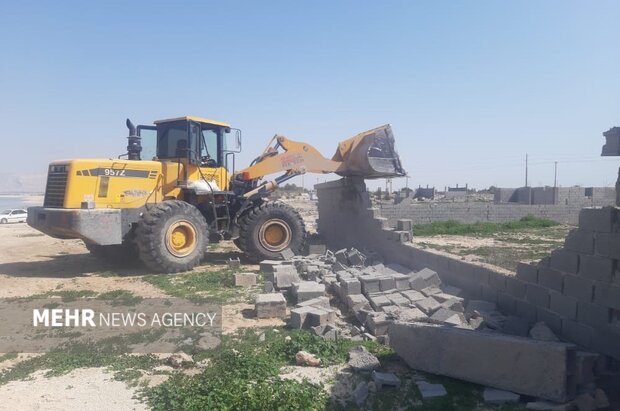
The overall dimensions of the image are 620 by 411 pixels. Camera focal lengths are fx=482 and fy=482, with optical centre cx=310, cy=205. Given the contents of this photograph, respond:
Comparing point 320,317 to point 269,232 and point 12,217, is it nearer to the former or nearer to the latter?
point 269,232

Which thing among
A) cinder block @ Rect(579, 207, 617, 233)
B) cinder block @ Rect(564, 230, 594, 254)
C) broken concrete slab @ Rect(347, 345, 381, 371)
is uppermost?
cinder block @ Rect(579, 207, 617, 233)

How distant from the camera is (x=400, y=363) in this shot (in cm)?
511

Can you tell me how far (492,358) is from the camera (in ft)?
14.6

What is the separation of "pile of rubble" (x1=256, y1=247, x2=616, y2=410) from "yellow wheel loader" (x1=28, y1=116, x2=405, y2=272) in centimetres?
158

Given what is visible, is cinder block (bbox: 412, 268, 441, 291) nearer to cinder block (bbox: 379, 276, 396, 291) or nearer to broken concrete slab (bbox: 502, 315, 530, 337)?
cinder block (bbox: 379, 276, 396, 291)

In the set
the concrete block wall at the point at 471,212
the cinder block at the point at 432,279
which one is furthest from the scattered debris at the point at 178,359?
the concrete block wall at the point at 471,212

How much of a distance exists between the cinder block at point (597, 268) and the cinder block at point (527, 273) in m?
0.71

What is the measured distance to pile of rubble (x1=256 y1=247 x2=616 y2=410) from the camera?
4.22 meters

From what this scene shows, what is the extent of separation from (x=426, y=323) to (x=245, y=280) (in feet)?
13.5

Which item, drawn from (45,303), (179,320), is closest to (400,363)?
(179,320)

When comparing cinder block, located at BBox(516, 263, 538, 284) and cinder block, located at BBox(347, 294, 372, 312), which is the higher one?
cinder block, located at BBox(516, 263, 538, 284)

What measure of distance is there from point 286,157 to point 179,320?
232 inches

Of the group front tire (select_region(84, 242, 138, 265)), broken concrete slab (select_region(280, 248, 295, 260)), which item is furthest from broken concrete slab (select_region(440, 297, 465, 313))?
front tire (select_region(84, 242, 138, 265))

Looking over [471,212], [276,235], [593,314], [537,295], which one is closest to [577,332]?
→ [593,314]
